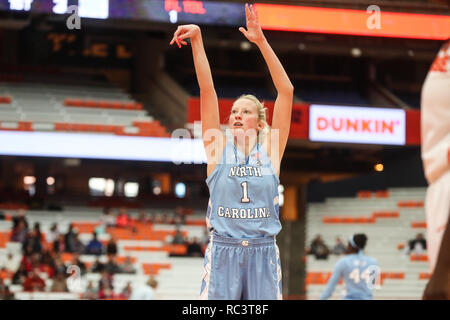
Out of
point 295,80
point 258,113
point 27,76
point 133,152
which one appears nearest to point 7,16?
point 27,76

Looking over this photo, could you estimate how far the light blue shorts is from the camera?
11.9 ft

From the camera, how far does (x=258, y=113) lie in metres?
3.83

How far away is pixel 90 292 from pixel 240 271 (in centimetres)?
1235

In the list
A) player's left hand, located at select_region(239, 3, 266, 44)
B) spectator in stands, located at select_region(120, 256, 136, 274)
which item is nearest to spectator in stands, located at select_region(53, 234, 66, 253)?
spectator in stands, located at select_region(120, 256, 136, 274)

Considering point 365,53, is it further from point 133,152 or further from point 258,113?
point 258,113

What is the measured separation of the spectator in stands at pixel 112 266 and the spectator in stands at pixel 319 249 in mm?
5798

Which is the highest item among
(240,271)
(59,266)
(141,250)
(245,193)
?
(245,193)

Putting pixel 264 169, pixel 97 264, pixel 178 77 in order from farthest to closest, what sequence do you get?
pixel 178 77
pixel 97 264
pixel 264 169

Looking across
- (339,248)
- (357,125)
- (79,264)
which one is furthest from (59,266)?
(357,125)

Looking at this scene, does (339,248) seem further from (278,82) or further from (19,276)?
(278,82)

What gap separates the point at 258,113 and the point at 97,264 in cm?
1367

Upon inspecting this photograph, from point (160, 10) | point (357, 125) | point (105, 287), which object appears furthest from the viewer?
point (357, 125)

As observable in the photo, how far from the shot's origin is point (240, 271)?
3637mm

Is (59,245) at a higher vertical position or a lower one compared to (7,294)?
higher
